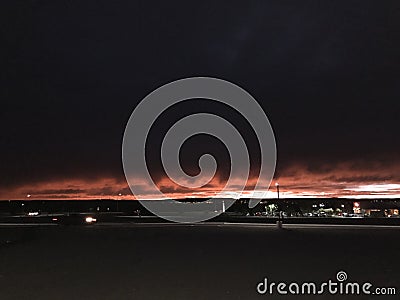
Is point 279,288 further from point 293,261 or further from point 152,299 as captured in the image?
point 293,261

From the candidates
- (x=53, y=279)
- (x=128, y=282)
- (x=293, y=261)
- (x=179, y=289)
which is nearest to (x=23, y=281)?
(x=53, y=279)

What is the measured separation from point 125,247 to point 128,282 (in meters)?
11.7

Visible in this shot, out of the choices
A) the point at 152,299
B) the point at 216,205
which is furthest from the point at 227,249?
the point at 216,205

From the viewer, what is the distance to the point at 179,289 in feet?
42.9

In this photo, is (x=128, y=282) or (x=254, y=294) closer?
(x=254, y=294)

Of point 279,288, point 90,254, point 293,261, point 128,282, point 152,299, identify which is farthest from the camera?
point 90,254

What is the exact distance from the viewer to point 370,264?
17.5 meters

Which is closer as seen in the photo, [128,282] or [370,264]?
[128,282]

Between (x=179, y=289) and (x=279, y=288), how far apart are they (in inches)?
106

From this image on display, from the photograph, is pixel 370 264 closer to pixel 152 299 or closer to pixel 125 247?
pixel 152 299

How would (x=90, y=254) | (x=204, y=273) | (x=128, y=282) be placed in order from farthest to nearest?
(x=90, y=254) < (x=204, y=273) < (x=128, y=282)

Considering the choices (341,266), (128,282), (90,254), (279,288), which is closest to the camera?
(279,288)

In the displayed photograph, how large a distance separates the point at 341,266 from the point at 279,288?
5.01 meters

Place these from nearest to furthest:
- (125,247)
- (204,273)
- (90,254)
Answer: (204,273)
(90,254)
(125,247)
